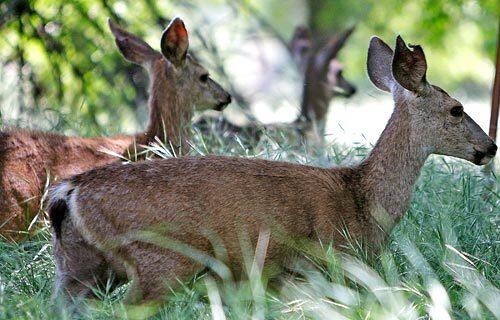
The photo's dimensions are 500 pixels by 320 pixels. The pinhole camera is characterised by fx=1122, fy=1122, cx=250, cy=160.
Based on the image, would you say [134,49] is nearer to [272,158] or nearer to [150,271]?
[272,158]

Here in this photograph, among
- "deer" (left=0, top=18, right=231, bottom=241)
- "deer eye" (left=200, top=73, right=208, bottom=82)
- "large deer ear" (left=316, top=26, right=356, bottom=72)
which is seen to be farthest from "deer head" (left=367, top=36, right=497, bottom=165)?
"large deer ear" (left=316, top=26, right=356, bottom=72)

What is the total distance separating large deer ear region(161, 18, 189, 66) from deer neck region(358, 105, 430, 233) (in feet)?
7.48

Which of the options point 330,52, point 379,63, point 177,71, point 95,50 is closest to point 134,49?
point 177,71

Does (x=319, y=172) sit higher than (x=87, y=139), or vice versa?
(x=319, y=172)

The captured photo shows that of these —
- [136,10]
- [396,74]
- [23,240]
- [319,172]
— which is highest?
[396,74]

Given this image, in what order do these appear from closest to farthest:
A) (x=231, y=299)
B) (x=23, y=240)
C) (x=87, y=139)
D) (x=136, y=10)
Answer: (x=231, y=299) → (x=23, y=240) → (x=87, y=139) → (x=136, y=10)

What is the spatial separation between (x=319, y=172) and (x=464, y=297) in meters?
1.17

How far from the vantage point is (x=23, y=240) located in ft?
21.9

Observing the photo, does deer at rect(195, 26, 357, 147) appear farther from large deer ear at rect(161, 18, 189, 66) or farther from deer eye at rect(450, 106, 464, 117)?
deer eye at rect(450, 106, 464, 117)

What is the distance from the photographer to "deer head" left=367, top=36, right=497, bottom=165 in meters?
6.05

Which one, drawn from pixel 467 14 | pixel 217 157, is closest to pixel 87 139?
pixel 217 157

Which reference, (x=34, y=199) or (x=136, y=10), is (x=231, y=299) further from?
(x=136, y=10)

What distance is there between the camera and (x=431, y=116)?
6.07 meters

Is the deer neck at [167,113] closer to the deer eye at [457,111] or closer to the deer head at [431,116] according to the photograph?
the deer head at [431,116]
